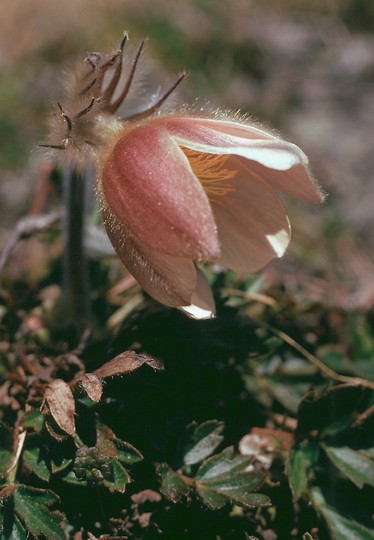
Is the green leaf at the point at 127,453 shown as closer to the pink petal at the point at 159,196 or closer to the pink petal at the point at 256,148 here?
the pink petal at the point at 159,196

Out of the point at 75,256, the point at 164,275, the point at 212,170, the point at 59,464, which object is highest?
the point at 212,170

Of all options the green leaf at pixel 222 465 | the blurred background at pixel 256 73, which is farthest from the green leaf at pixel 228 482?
the blurred background at pixel 256 73

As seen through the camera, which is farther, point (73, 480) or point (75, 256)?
point (75, 256)

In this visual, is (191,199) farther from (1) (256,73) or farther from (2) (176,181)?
(1) (256,73)

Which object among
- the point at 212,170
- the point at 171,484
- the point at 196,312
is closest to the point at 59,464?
the point at 171,484

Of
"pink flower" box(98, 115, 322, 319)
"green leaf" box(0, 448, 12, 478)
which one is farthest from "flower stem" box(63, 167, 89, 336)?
"green leaf" box(0, 448, 12, 478)

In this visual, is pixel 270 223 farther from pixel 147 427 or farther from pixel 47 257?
pixel 47 257

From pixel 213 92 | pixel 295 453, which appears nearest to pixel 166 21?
pixel 213 92
